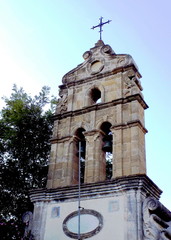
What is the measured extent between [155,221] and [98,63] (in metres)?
5.93

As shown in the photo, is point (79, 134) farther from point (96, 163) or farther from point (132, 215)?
point (132, 215)

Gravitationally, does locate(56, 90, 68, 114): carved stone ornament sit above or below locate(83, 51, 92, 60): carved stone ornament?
below

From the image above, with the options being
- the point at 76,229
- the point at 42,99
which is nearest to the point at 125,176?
the point at 76,229

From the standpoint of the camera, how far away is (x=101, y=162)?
33.7ft

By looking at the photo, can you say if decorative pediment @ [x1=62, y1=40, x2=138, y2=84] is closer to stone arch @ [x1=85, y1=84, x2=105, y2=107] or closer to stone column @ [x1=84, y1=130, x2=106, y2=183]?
stone arch @ [x1=85, y1=84, x2=105, y2=107]

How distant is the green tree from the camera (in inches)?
550

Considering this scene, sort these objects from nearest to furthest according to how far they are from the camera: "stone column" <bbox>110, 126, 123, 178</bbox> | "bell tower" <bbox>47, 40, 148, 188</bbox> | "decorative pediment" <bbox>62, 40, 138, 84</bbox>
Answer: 1. "stone column" <bbox>110, 126, 123, 178</bbox>
2. "bell tower" <bbox>47, 40, 148, 188</bbox>
3. "decorative pediment" <bbox>62, 40, 138, 84</bbox>

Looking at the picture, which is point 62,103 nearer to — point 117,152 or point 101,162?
point 101,162

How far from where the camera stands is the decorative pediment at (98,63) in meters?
11.6

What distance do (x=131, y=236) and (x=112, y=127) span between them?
329 cm

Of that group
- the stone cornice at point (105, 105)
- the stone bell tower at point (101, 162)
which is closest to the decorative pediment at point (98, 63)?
the stone bell tower at point (101, 162)

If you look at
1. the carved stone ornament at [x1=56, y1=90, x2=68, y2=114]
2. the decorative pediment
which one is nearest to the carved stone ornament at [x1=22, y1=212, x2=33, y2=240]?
the carved stone ornament at [x1=56, y1=90, x2=68, y2=114]

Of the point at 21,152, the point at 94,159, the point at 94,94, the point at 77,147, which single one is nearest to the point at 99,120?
the point at 77,147

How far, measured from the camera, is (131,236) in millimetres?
8172
